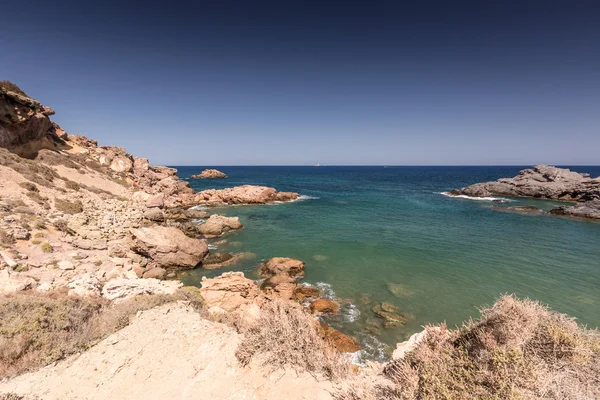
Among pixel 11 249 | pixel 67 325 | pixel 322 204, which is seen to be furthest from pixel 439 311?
pixel 322 204

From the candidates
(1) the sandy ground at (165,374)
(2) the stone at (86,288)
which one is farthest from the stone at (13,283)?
(1) the sandy ground at (165,374)

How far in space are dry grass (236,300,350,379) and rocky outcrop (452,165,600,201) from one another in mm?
61996

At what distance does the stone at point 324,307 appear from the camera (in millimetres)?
12945

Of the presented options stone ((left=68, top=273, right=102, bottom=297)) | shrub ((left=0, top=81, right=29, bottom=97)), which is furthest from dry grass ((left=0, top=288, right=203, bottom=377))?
shrub ((left=0, top=81, right=29, bottom=97))

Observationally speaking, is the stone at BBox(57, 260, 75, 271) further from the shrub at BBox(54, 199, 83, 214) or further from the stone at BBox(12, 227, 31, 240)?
the shrub at BBox(54, 199, 83, 214)

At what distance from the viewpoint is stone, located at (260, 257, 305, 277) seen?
17.0 m

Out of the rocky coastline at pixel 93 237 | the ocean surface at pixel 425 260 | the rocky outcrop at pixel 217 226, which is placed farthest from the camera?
the rocky outcrop at pixel 217 226

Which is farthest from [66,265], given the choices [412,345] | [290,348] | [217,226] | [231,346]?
[412,345]

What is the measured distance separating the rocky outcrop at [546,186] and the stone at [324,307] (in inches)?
2187

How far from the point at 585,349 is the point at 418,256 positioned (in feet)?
56.0

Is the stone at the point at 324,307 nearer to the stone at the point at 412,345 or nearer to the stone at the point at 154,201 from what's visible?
the stone at the point at 412,345

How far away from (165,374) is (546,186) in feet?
240

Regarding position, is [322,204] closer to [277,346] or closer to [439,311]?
[439,311]

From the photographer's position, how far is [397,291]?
1510 centimetres
